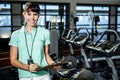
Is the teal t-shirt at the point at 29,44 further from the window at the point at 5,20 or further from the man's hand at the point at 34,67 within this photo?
A: the window at the point at 5,20

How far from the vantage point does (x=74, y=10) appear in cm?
1191

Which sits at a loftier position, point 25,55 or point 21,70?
Result: point 25,55

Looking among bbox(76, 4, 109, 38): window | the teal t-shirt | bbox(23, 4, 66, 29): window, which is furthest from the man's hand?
bbox(76, 4, 109, 38): window

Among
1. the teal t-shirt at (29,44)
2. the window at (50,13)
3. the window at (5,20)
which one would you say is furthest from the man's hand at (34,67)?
the window at (50,13)

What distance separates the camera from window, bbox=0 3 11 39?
10867 mm

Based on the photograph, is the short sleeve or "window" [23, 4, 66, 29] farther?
"window" [23, 4, 66, 29]

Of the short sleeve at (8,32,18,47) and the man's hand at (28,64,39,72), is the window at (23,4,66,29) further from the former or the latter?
the man's hand at (28,64,39,72)

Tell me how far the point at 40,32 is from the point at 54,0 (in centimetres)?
998

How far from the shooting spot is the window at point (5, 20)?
10867 millimetres

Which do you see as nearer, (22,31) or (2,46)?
(22,31)

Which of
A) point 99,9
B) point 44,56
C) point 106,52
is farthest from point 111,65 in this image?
point 99,9

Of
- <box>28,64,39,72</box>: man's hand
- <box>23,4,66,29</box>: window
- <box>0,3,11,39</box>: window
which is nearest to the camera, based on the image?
<box>28,64,39,72</box>: man's hand

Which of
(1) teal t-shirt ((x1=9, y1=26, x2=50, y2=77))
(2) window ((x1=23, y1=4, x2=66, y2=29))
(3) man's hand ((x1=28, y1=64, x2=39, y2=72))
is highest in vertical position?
(2) window ((x1=23, y1=4, x2=66, y2=29))

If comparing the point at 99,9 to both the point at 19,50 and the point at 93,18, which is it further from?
the point at 19,50
